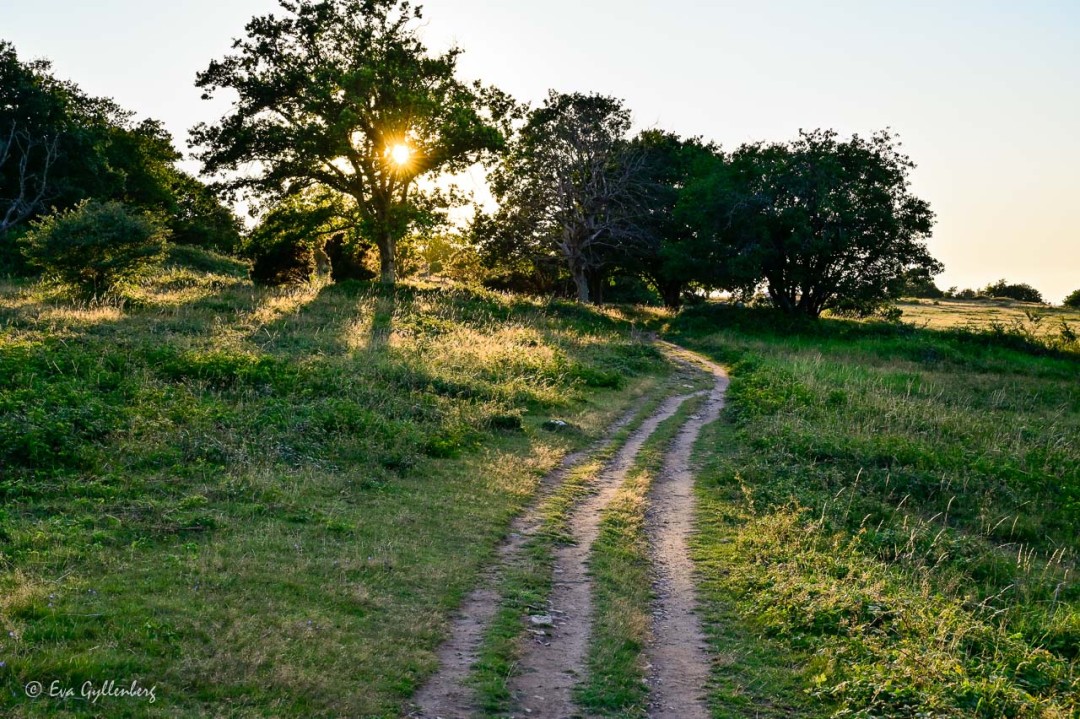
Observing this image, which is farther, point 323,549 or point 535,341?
point 535,341

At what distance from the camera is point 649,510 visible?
43.2ft

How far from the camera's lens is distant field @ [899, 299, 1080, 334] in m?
43.3

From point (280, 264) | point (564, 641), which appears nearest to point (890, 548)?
point (564, 641)

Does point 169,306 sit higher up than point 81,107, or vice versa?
point 81,107

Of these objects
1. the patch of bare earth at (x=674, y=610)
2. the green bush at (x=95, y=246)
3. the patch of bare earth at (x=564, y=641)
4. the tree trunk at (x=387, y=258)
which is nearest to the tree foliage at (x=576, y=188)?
the tree trunk at (x=387, y=258)

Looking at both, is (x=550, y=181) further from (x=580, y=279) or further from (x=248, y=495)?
(x=248, y=495)

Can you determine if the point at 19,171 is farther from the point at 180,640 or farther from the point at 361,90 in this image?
Result: the point at 180,640

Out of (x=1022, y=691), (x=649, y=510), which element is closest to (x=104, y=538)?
(x=649, y=510)

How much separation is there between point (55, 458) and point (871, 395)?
2003 cm

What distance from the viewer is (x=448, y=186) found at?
126ft

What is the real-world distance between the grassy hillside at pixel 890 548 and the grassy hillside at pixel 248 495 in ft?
→ 11.3

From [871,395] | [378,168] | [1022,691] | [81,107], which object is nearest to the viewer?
[1022,691]

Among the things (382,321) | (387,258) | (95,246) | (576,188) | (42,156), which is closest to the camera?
(95,246)

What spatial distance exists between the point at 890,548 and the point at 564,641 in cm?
574
